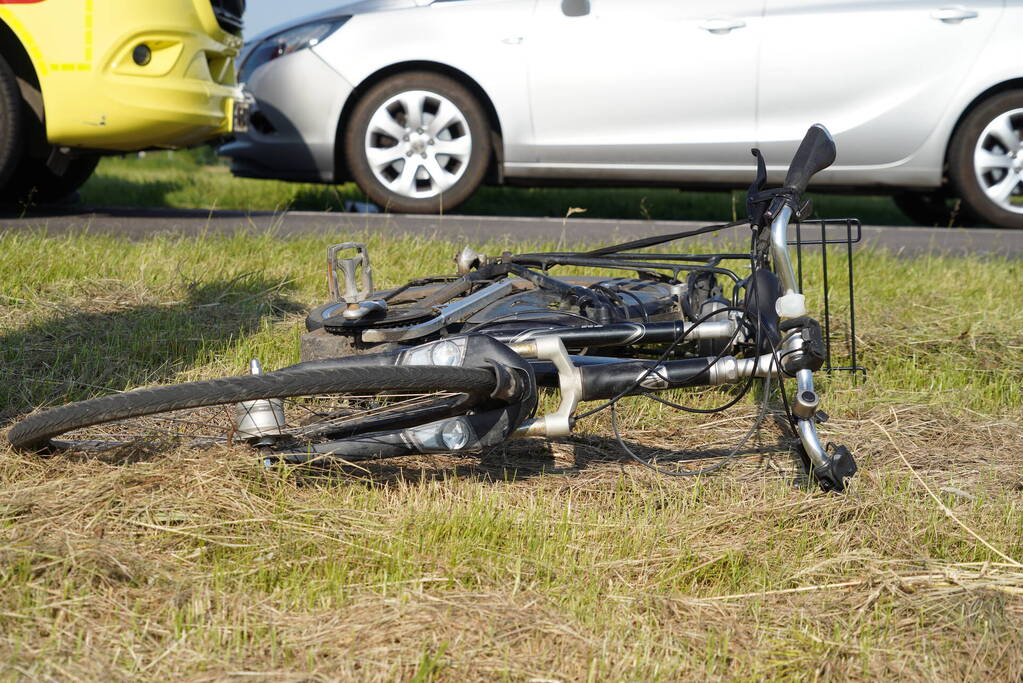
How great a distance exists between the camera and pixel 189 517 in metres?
2.03

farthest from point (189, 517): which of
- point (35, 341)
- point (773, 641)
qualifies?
point (35, 341)

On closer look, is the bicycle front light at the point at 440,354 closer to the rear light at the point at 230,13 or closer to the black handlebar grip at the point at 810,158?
the black handlebar grip at the point at 810,158

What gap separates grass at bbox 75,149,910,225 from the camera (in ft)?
26.0

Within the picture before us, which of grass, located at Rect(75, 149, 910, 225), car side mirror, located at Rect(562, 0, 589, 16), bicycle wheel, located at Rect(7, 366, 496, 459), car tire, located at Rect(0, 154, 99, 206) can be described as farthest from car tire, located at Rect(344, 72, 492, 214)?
bicycle wheel, located at Rect(7, 366, 496, 459)

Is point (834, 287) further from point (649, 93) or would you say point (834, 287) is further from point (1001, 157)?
point (1001, 157)

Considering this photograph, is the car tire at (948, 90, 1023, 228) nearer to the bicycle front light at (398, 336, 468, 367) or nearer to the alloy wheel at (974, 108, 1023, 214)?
the alloy wheel at (974, 108, 1023, 214)

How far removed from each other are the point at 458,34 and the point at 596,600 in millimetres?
5001

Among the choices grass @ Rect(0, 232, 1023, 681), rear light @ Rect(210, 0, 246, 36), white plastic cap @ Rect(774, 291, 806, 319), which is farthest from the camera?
rear light @ Rect(210, 0, 246, 36)

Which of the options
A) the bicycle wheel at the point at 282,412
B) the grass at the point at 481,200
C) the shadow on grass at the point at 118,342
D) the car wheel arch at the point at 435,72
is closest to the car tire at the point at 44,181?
the grass at the point at 481,200

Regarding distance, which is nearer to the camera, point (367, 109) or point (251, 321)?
point (251, 321)

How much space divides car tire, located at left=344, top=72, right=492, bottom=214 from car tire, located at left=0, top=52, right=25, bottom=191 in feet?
6.13

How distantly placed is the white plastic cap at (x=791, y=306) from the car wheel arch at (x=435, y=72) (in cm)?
436

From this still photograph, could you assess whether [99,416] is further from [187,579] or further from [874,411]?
[874,411]

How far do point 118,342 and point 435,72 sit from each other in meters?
3.44
